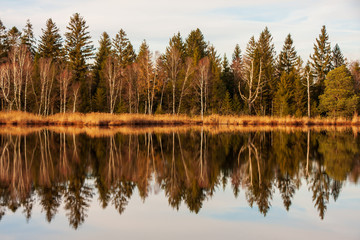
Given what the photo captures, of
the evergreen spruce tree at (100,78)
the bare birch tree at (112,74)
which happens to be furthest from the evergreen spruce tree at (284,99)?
the evergreen spruce tree at (100,78)

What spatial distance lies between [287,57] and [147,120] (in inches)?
1266

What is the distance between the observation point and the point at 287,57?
61188 mm

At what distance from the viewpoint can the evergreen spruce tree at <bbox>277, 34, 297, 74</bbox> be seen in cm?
6094

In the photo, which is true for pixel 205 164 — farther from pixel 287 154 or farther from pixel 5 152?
pixel 5 152

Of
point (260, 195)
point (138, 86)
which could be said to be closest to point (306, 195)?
point (260, 195)

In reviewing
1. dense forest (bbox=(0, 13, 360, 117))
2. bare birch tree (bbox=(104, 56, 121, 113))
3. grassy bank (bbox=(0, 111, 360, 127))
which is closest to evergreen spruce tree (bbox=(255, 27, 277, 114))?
dense forest (bbox=(0, 13, 360, 117))

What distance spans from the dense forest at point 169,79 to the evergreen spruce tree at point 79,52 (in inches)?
6.1

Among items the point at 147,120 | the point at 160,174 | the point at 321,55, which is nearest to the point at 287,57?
the point at 321,55

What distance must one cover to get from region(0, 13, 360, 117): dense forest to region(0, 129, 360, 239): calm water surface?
29.6m

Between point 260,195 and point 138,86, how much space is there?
142ft

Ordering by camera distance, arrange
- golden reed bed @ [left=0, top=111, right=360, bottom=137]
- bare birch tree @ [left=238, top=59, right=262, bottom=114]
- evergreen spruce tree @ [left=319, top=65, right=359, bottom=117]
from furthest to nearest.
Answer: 1. bare birch tree @ [left=238, top=59, right=262, bottom=114]
2. evergreen spruce tree @ [left=319, top=65, right=359, bottom=117]
3. golden reed bed @ [left=0, top=111, right=360, bottom=137]

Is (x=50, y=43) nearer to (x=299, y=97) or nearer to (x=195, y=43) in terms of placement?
(x=195, y=43)

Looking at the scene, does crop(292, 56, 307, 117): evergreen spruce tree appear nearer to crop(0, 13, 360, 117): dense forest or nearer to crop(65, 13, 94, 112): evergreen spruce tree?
crop(0, 13, 360, 117): dense forest

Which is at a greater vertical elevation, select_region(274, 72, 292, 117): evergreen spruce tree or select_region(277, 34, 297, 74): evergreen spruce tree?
select_region(277, 34, 297, 74): evergreen spruce tree
